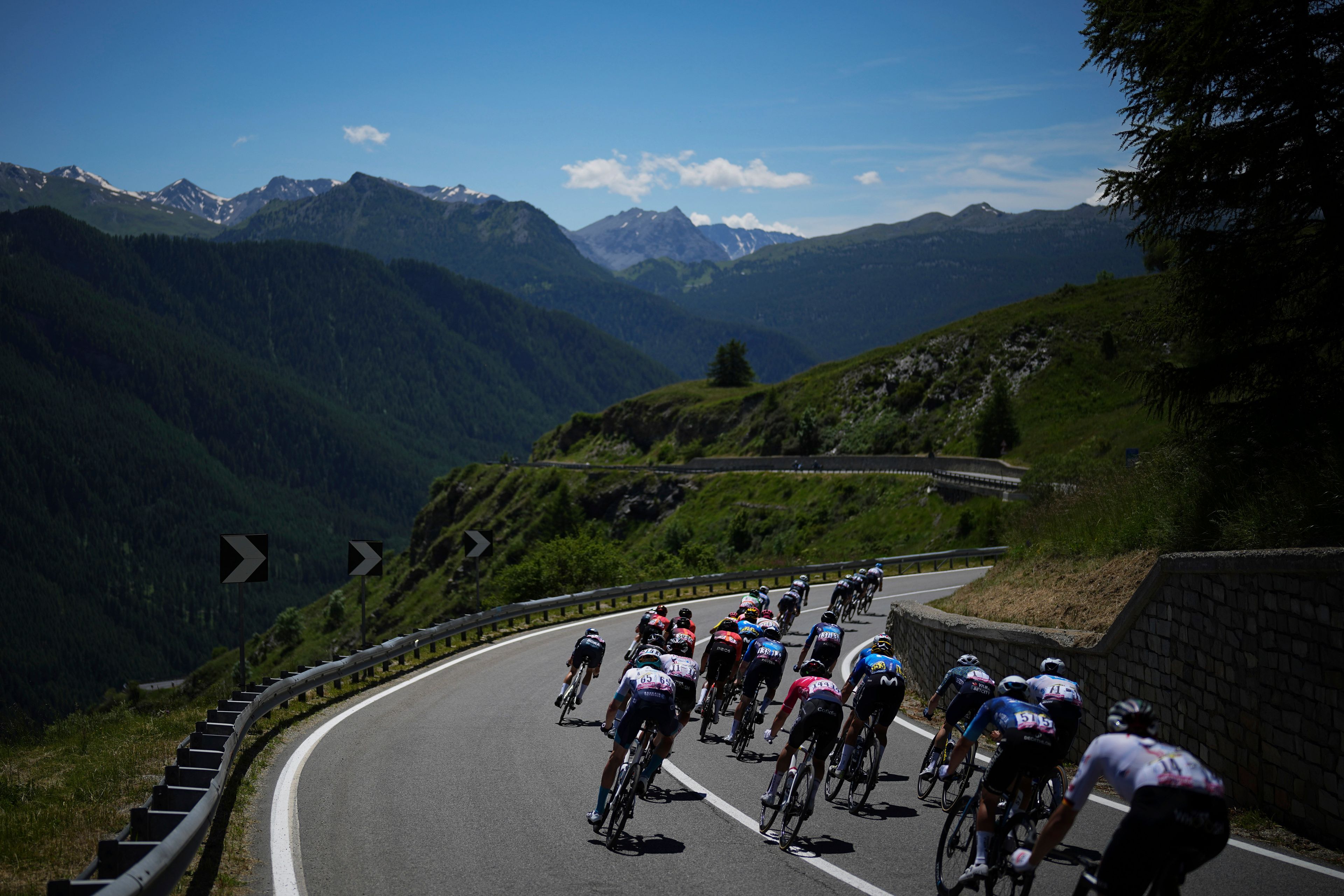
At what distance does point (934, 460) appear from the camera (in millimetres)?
60156

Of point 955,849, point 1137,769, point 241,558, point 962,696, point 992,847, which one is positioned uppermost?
point 1137,769

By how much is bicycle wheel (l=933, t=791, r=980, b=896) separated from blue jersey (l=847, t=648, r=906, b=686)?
2962 mm

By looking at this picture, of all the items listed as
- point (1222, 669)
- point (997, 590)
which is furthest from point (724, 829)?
point (997, 590)

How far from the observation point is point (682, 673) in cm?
1041

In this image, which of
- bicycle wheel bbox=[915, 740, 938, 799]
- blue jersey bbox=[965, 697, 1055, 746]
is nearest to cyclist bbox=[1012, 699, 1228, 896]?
blue jersey bbox=[965, 697, 1055, 746]

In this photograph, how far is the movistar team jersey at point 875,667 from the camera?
9.98 m

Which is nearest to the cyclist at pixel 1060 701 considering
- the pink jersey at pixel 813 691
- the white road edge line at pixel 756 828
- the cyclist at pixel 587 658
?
the pink jersey at pixel 813 691

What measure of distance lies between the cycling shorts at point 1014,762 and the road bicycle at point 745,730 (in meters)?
5.74

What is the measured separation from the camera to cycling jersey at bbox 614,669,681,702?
28.0 ft

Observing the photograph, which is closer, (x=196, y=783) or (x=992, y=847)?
(x=992, y=847)

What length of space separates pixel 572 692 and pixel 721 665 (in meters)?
2.34

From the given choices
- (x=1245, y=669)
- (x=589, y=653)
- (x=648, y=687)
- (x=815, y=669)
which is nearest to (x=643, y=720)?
(x=648, y=687)

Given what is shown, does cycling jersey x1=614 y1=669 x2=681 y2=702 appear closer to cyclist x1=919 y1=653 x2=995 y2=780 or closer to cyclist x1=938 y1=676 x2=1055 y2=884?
cyclist x1=919 y1=653 x2=995 y2=780

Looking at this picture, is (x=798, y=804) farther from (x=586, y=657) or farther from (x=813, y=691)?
(x=586, y=657)
